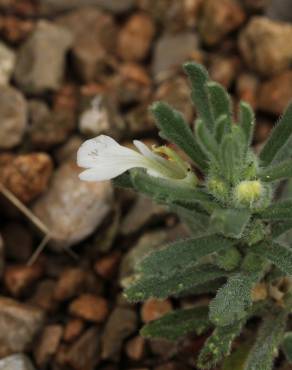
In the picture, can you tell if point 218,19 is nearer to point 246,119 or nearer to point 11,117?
point 11,117

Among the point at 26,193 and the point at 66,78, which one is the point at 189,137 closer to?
the point at 26,193

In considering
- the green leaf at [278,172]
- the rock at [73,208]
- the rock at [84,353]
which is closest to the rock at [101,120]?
the rock at [73,208]

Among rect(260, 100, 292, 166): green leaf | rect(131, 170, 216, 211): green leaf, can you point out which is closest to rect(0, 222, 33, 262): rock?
rect(131, 170, 216, 211): green leaf

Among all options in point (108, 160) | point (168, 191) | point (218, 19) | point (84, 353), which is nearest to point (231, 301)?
point (168, 191)

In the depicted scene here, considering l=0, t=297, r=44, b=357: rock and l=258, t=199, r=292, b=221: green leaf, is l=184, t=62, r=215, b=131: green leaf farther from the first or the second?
l=0, t=297, r=44, b=357: rock

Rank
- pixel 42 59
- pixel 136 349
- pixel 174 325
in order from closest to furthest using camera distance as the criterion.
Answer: pixel 174 325
pixel 136 349
pixel 42 59

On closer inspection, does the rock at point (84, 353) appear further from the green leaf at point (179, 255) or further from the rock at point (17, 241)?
the green leaf at point (179, 255)

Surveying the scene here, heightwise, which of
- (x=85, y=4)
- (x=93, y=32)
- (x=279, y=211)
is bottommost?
(x=93, y=32)
